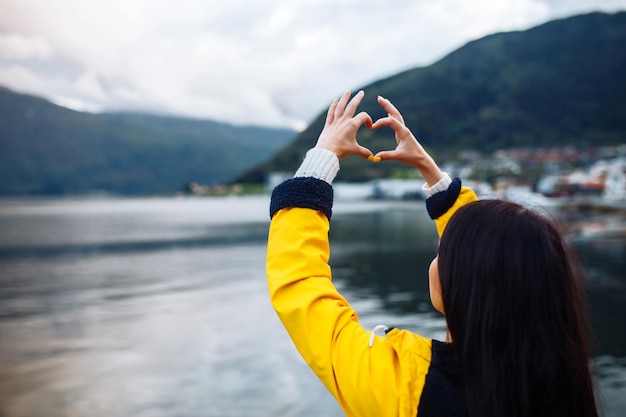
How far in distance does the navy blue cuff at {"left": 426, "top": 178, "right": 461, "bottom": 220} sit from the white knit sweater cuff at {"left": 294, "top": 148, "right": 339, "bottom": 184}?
20.2 inches

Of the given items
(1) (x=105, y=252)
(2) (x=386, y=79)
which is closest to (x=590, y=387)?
(1) (x=105, y=252)

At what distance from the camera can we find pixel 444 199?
1667 mm

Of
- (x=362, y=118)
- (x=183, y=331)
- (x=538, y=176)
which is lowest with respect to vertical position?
(x=183, y=331)

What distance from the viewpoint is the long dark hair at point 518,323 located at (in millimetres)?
1131

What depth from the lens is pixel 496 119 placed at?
124062mm

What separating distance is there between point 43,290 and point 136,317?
202 inches

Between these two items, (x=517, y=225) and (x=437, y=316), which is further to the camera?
(x=437, y=316)

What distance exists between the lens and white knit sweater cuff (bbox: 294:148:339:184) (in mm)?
1268

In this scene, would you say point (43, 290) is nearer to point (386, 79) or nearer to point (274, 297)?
point (274, 297)

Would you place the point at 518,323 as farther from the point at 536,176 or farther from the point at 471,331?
the point at 536,176

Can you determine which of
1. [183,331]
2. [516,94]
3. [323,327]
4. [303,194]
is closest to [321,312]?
[323,327]

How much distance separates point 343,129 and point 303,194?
0.65 feet

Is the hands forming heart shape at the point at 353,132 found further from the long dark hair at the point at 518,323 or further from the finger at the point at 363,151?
the long dark hair at the point at 518,323

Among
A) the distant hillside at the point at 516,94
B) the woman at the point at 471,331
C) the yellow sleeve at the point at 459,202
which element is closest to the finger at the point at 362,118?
the woman at the point at 471,331
